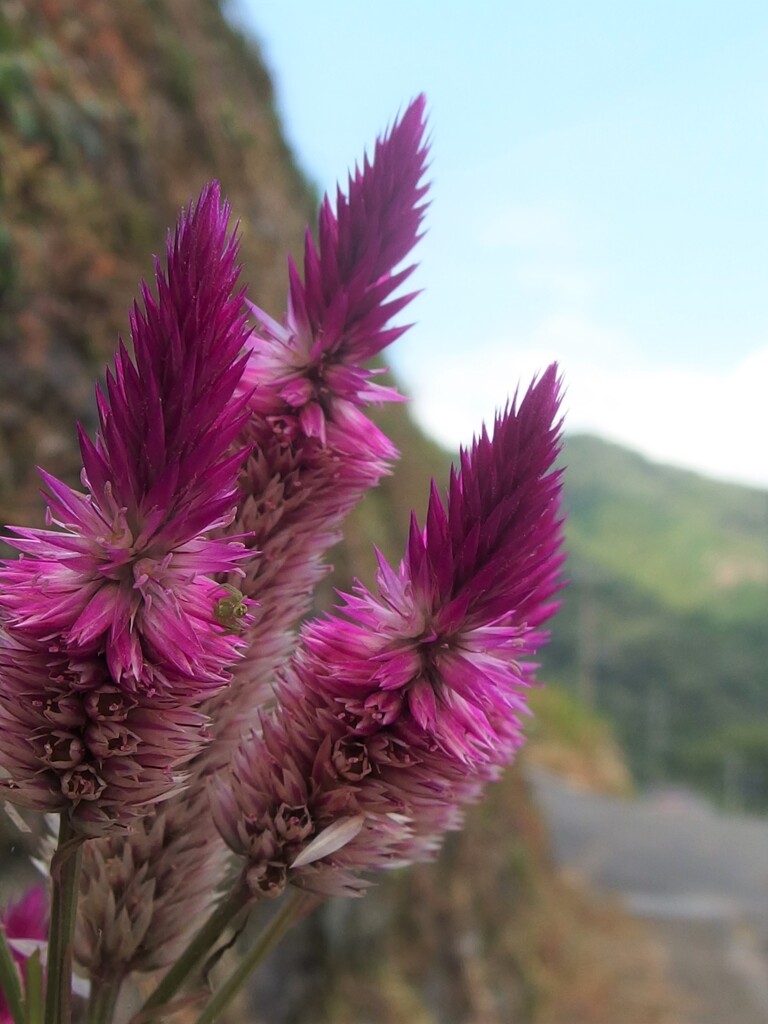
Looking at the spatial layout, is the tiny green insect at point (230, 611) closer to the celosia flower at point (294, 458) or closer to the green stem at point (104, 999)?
the celosia flower at point (294, 458)

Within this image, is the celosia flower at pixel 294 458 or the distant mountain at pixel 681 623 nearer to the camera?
the celosia flower at pixel 294 458

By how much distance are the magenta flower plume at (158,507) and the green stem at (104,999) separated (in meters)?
0.26

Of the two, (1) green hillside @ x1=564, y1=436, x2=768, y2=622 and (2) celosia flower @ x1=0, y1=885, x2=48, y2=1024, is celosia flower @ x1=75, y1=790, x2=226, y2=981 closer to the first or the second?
(2) celosia flower @ x1=0, y1=885, x2=48, y2=1024

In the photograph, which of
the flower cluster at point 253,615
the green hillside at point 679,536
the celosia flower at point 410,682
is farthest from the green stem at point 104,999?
the green hillside at point 679,536

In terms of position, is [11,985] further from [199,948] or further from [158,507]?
[158,507]

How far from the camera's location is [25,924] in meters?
0.67

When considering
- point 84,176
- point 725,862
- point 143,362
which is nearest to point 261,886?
point 143,362

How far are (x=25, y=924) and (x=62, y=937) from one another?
255 millimetres

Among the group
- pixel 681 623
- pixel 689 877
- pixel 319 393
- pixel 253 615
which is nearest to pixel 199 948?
pixel 253 615

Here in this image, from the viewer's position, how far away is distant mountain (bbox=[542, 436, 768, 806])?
22.7m

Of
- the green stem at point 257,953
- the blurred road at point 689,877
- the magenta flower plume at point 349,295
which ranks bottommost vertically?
the blurred road at point 689,877

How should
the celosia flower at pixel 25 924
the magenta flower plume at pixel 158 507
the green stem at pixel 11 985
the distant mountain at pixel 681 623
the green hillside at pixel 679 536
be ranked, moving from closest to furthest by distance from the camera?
the magenta flower plume at pixel 158 507
the green stem at pixel 11 985
the celosia flower at pixel 25 924
the distant mountain at pixel 681 623
the green hillside at pixel 679 536

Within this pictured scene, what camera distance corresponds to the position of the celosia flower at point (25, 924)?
2.03 feet

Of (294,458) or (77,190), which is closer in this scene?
(294,458)
